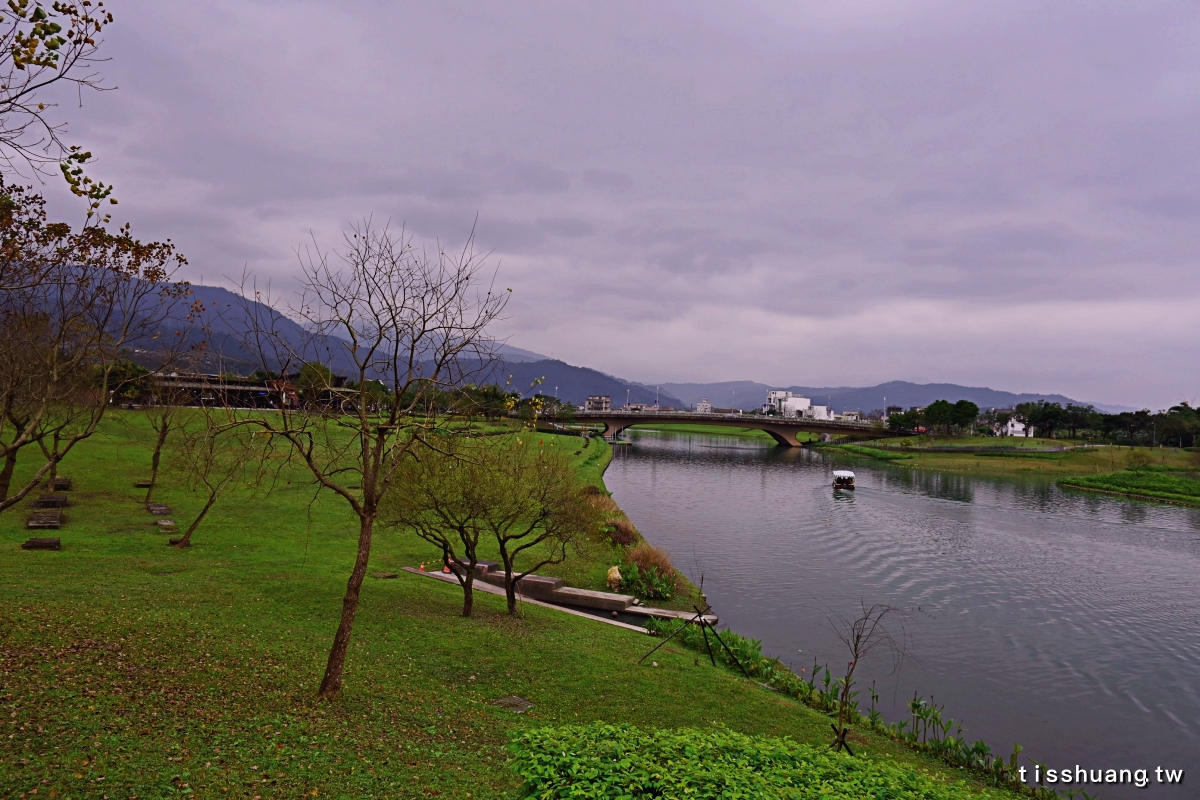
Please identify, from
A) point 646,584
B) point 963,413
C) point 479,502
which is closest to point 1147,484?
point 963,413

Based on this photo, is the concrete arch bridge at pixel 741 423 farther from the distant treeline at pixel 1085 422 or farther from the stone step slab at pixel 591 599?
the stone step slab at pixel 591 599

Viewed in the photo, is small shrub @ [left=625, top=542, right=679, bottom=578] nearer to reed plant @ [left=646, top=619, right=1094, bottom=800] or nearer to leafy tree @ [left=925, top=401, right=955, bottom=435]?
reed plant @ [left=646, top=619, right=1094, bottom=800]

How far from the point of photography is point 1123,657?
926 inches

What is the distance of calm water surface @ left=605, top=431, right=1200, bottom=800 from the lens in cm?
1877

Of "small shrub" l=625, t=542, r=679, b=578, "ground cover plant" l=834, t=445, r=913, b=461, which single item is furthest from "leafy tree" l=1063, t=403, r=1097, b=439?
"small shrub" l=625, t=542, r=679, b=578

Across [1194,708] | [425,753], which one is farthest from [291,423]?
[1194,708]

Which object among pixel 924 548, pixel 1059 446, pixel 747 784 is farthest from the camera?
pixel 1059 446

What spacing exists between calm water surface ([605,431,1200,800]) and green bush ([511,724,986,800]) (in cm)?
1019

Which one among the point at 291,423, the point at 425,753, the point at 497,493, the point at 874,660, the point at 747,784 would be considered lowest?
the point at 874,660

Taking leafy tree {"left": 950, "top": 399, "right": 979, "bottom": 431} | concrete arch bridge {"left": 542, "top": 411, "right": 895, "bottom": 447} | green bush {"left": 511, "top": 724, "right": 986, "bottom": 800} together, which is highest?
leafy tree {"left": 950, "top": 399, "right": 979, "bottom": 431}

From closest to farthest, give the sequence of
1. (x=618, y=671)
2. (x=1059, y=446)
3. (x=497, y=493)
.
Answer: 1. (x=618, y=671)
2. (x=497, y=493)
3. (x=1059, y=446)

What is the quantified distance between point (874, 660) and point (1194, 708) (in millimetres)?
8756

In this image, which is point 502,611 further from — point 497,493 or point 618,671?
point 618,671

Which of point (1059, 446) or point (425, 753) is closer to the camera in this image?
point (425, 753)
